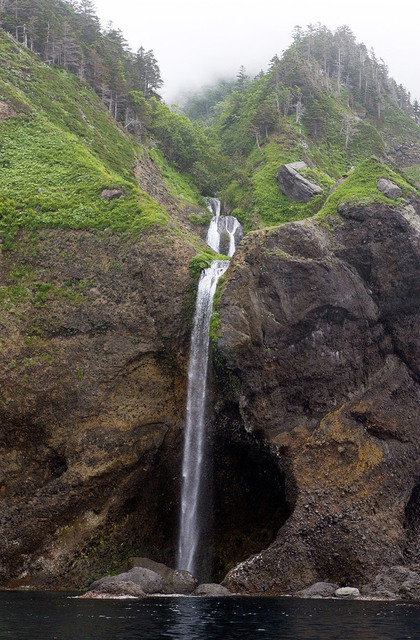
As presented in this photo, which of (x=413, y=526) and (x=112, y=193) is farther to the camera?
(x=112, y=193)

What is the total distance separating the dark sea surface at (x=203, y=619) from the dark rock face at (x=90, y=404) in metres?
5.18

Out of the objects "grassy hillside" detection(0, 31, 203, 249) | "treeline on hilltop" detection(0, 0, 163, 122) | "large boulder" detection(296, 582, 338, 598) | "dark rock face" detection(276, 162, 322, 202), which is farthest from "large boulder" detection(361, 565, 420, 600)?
"treeline on hilltop" detection(0, 0, 163, 122)

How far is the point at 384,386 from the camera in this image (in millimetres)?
32688

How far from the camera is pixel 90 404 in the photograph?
3106 cm

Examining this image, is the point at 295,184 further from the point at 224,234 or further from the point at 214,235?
the point at 214,235

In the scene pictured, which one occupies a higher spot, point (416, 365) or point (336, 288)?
point (336, 288)

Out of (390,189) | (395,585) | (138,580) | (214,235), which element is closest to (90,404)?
(138,580)

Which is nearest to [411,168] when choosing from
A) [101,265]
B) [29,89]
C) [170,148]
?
[170,148]

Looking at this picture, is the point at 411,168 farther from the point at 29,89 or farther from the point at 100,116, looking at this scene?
the point at 29,89

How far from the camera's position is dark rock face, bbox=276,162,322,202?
176ft

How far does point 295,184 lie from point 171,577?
37660 millimetres

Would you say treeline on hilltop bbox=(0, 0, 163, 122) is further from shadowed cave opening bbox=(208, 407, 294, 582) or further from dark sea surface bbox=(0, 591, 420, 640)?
dark sea surface bbox=(0, 591, 420, 640)

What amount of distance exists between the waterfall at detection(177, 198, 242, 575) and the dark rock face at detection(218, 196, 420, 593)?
168cm

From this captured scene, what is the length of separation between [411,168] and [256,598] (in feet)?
217
